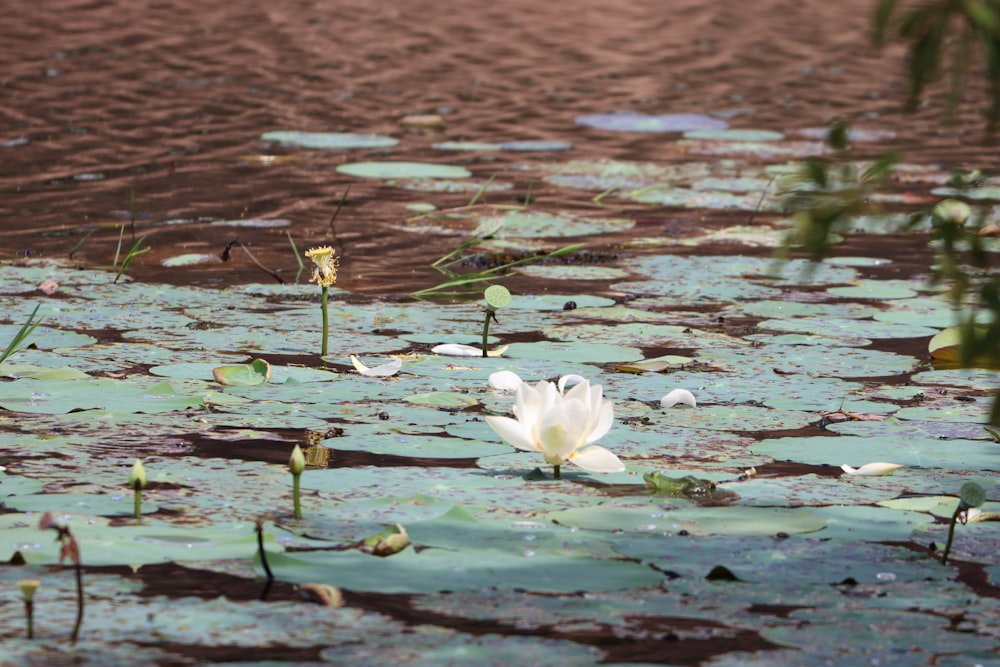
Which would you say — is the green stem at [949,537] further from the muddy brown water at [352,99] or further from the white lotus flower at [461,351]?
the white lotus flower at [461,351]

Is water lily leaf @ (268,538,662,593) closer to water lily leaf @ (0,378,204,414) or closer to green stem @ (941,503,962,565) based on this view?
green stem @ (941,503,962,565)

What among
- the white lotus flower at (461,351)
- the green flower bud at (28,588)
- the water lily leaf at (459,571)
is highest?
the white lotus flower at (461,351)

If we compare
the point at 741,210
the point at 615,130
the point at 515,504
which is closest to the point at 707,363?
the point at 515,504

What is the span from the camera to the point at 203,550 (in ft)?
7.62

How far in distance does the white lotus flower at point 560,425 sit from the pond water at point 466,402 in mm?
55

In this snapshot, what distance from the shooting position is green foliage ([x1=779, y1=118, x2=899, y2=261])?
208 cm

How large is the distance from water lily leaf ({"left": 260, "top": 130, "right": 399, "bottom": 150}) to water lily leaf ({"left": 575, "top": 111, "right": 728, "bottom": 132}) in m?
1.59

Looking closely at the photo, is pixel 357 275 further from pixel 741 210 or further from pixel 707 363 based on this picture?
pixel 741 210

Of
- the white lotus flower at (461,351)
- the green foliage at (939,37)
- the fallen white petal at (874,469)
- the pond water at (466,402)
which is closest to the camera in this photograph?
the green foliage at (939,37)

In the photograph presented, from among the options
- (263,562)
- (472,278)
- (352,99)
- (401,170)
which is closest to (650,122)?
(352,99)

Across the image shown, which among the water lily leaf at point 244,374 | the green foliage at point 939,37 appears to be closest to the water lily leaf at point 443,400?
the water lily leaf at point 244,374

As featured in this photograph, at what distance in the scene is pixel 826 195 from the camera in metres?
2.15

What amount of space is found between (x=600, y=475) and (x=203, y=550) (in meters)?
0.83

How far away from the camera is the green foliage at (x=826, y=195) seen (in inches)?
82.0
